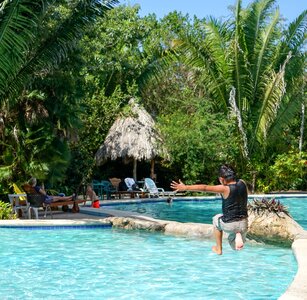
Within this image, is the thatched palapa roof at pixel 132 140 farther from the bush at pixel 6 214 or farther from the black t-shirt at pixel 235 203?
the black t-shirt at pixel 235 203

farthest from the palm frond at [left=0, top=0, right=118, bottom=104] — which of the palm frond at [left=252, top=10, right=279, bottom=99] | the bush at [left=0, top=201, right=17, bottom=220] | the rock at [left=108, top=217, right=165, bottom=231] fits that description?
the palm frond at [left=252, top=10, right=279, bottom=99]

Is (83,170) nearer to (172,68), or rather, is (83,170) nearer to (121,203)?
(121,203)

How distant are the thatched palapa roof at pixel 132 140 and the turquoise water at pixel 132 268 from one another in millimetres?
10555

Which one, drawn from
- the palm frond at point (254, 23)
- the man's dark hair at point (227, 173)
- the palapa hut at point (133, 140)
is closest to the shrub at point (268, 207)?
the man's dark hair at point (227, 173)

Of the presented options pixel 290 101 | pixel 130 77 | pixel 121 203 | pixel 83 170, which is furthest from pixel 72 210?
pixel 290 101

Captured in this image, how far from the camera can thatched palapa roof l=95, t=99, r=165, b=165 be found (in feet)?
73.9

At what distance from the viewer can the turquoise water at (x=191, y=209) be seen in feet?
52.2

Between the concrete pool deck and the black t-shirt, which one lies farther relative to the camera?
the black t-shirt

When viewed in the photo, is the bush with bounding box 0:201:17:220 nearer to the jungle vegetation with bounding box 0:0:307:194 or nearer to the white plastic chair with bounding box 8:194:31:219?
the white plastic chair with bounding box 8:194:31:219

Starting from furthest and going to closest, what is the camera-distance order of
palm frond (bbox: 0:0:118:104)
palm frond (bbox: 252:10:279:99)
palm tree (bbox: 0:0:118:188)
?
1. palm frond (bbox: 252:10:279:99)
2. palm frond (bbox: 0:0:118:104)
3. palm tree (bbox: 0:0:118:188)

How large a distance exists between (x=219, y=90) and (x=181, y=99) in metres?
2.65

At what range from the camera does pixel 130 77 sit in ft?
82.3

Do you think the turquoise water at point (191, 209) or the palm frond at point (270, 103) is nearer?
the turquoise water at point (191, 209)

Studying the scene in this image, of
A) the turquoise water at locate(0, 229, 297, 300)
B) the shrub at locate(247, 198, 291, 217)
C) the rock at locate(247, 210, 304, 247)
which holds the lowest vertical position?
the turquoise water at locate(0, 229, 297, 300)
